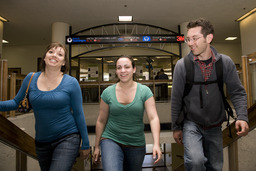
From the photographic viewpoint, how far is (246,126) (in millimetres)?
1517

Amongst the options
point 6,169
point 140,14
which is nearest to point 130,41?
point 140,14

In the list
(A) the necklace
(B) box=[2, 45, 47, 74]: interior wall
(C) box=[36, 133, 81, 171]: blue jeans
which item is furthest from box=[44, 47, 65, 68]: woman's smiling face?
(B) box=[2, 45, 47, 74]: interior wall

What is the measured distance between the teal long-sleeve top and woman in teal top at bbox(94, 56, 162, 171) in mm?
242

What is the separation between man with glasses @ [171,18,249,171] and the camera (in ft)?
→ 4.99

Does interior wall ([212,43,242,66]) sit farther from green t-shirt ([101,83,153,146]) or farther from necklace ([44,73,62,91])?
necklace ([44,73,62,91])

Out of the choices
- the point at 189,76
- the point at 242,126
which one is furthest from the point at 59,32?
the point at 242,126

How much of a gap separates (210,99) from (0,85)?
13.0 ft

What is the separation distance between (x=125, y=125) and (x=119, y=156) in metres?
0.26

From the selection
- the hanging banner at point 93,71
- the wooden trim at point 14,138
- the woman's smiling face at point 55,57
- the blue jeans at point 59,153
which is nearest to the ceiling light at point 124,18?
the hanging banner at point 93,71

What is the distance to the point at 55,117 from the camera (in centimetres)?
147

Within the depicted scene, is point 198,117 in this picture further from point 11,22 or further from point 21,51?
point 21,51

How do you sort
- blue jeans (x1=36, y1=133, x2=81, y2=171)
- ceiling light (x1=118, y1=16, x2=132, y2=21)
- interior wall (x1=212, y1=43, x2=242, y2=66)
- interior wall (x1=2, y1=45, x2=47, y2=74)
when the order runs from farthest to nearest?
1. interior wall (x1=212, y1=43, x2=242, y2=66)
2. interior wall (x1=2, y1=45, x2=47, y2=74)
3. ceiling light (x1=118, y1=16, x2=132, y2=21)
4. blue jeans (x1=36, y1=133, x2=81, y2=171)

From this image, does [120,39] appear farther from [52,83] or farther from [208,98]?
[208,98]

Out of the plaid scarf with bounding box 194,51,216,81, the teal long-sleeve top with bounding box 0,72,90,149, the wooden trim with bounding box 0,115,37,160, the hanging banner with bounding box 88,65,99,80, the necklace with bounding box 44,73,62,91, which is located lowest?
the wooden trim with bounding box 0,115,37,160
